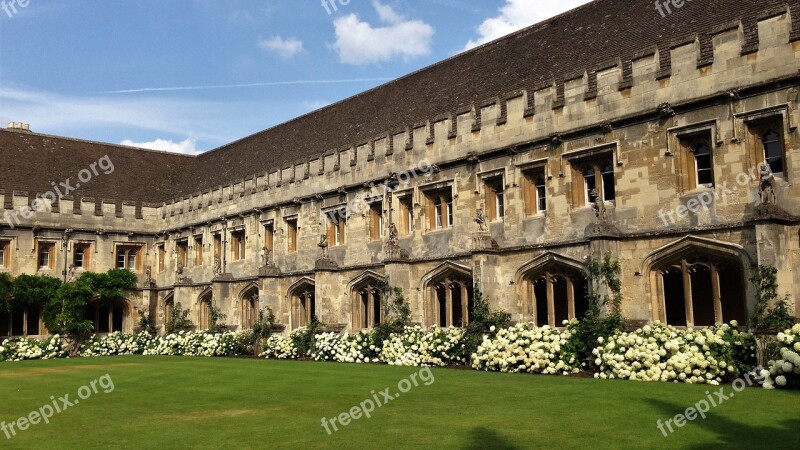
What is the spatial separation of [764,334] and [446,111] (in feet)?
40.9

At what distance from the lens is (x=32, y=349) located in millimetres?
27562

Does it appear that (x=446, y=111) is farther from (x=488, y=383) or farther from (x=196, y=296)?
(x=196, y=296)

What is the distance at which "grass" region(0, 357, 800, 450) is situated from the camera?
7879 mm

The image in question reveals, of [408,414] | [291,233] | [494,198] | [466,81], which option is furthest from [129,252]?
[408,414]

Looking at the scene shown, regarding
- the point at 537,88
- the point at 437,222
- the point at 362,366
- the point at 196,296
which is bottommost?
the point at 362,366

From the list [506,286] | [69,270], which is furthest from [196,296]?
[506,286]

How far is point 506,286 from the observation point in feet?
60.3

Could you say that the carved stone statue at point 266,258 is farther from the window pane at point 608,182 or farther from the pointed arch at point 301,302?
the window pane at point 608,182

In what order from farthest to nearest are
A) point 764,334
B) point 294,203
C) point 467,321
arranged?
point 294,203 < point 467,321 < point 764,334

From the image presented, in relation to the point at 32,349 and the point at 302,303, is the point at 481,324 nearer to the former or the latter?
the point at 302,303

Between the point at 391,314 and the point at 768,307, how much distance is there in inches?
419

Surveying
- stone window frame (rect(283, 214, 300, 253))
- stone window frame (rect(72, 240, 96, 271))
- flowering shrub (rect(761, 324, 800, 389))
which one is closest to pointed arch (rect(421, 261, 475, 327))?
stone window frame (rect(283, 214, 300, 253))

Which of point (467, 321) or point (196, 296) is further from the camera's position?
point (196, 296)

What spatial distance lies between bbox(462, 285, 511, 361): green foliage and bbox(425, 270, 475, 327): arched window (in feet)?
3.98
